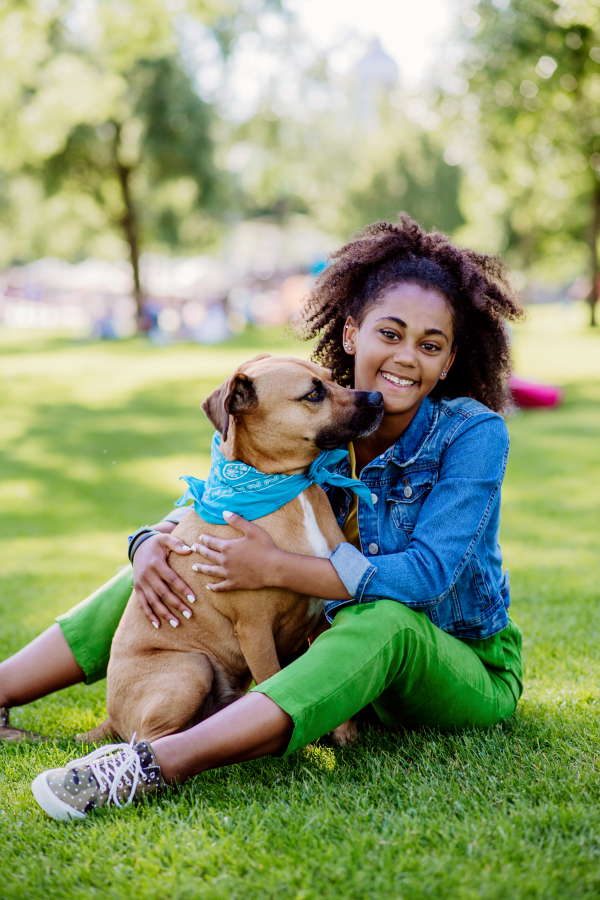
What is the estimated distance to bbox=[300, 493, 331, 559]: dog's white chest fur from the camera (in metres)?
3.10

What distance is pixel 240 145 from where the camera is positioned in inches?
1259

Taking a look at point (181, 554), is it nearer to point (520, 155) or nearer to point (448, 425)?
point (448, 425)

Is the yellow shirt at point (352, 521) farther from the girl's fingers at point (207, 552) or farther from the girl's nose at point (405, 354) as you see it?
the girl's fingers at point (207, 552)

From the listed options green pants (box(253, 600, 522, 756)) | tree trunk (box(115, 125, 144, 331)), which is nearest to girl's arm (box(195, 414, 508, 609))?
green pants (box(253, 600, 522, 756))

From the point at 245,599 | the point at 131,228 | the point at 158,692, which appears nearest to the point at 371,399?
the point at 245,599

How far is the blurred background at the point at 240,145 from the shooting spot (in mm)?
16859

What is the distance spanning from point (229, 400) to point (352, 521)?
30.2 inches

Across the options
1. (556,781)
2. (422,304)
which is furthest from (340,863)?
(422,304)

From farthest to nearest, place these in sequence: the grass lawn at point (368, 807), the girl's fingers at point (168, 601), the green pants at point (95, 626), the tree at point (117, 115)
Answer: the tree at point (117, 115)
the green pants at point (95, 626)
the girl's fingers at point (168, 601)
the grass lawn at point (368, 807)

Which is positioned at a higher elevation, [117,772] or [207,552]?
[207,552]

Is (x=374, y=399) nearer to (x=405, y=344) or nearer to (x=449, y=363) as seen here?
(x=405, y=344)

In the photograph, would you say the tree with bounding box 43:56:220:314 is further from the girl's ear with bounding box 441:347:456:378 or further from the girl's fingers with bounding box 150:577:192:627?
the girl's fingers with bounding box 150:577:192:627

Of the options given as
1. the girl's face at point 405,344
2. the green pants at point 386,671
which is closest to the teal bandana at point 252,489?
the girl's face at point 405,344

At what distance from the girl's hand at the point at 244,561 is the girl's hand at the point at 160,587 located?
14cm
